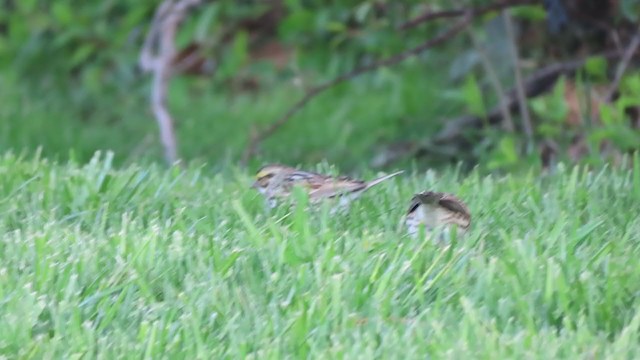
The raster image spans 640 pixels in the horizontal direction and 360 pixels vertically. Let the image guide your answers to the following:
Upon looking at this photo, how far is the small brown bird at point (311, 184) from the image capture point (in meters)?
4.54

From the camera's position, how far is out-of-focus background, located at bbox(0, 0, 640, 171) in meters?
7.35

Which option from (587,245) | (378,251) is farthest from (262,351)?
(587,245)

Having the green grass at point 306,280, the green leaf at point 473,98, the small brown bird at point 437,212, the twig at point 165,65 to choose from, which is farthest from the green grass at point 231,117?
the small brown bird at point 437,212

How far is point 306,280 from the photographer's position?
3781 mm

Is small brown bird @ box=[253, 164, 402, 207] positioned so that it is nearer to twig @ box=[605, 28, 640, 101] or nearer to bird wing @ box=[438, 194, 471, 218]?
bird wing @ box=[438, 194, 471, 218]

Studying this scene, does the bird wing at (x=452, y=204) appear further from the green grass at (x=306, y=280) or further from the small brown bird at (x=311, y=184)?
the small brown bird at (x=311, y=184)

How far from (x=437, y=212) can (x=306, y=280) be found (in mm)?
641

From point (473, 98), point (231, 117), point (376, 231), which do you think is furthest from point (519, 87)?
point (376, 231)

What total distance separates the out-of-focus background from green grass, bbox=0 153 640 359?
79.3 inches

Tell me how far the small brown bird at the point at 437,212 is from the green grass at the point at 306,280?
0.25 ft

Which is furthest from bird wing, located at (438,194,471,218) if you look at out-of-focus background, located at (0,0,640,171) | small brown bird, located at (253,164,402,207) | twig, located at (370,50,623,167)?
twig, located at (370,50,623,167)

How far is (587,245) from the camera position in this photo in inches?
163

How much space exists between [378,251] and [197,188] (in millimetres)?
1317

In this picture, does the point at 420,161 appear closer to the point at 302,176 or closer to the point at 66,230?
the point at 302,176
